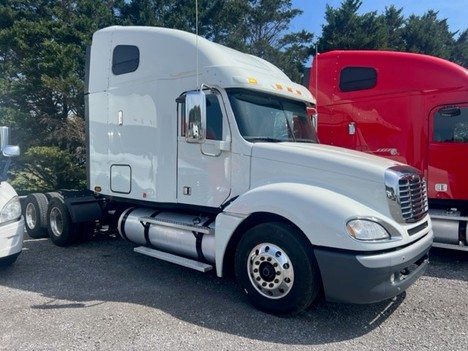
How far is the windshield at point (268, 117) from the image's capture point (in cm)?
490

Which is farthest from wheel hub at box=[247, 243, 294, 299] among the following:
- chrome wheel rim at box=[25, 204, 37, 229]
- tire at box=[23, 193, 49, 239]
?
chrome wheel rim at box=[25, 204, 37, 229]

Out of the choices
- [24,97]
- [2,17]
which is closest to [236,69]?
[24,97]

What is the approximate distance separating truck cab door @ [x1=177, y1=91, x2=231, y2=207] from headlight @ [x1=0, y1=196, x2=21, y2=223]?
2.28m

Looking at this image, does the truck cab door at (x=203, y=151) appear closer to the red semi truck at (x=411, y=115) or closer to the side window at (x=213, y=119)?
the side window at (x=213, y=119)

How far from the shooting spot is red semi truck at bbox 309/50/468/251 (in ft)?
21.9

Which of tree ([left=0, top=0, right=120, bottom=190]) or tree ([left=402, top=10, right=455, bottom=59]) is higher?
tree ([left=402, top=10, right=455, bottom=59])

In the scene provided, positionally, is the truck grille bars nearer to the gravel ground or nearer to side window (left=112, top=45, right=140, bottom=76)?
the gravel ground

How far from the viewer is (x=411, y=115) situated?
703cm

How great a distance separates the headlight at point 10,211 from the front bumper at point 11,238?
0.23ft

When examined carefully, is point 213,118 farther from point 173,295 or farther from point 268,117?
point 173,295

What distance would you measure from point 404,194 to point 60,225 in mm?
5751

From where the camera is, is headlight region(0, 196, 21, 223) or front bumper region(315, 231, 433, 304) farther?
headlight region(0, 196, 21, 223)

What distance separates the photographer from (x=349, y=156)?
461 centimetres

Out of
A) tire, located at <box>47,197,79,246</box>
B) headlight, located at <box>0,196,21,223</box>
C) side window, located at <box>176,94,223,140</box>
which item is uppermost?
side window, located at <box>176,94,223,140</box>
